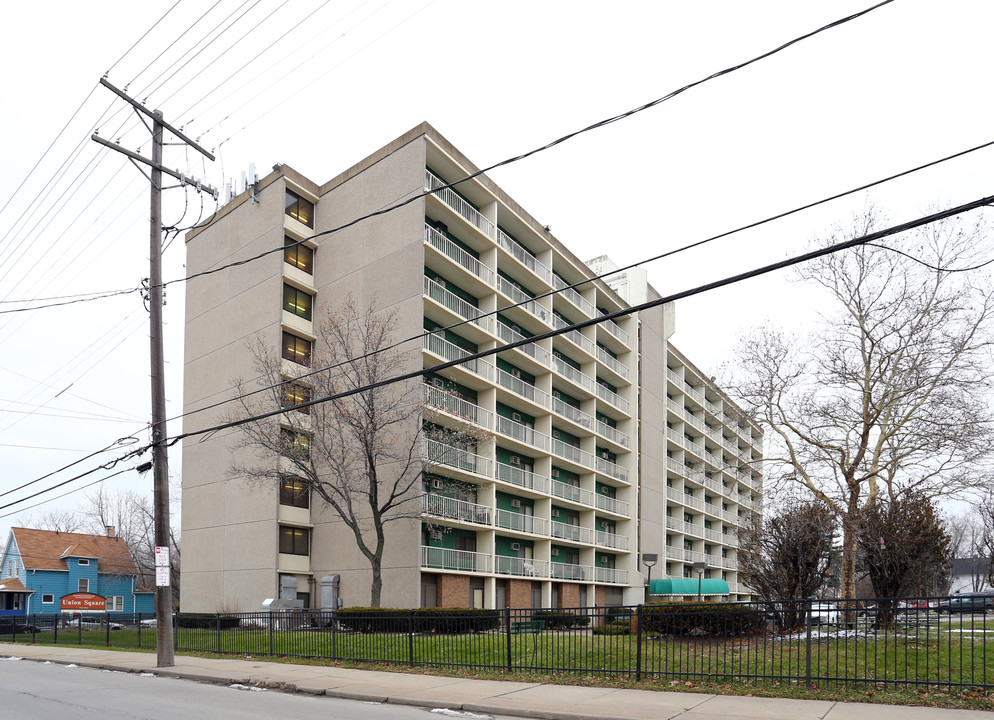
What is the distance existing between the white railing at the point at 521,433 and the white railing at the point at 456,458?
2.53m

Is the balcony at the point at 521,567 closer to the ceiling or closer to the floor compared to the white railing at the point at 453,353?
closer to the floor

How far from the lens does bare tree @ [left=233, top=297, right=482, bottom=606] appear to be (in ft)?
96.4

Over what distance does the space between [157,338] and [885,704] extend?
1735 cm

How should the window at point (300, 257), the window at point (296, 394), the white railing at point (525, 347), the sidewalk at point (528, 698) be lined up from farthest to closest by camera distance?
the white railing at point (525, 347), the window at point (300, 257), the window at point (296, 394), the sidewalk at point (528, 698)

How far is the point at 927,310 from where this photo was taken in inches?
997

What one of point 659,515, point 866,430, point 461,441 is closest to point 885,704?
point 866,430

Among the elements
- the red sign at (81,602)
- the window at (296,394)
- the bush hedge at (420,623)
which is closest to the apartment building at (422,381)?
the window at (296,394)

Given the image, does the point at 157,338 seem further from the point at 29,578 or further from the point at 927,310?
the point at 29,578

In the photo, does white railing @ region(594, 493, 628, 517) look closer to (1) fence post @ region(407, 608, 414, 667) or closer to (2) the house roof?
(1) fence post @ region(407, 608, 414, 667)

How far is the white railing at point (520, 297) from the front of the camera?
39.5 metres

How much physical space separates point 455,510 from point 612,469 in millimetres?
18444

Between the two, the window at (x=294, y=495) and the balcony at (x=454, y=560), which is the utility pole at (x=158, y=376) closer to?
the balcony at (x=454, y=560)

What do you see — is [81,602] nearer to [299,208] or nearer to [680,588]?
[299,208]

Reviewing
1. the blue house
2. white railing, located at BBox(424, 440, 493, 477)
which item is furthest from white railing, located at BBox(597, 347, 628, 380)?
the blue house
